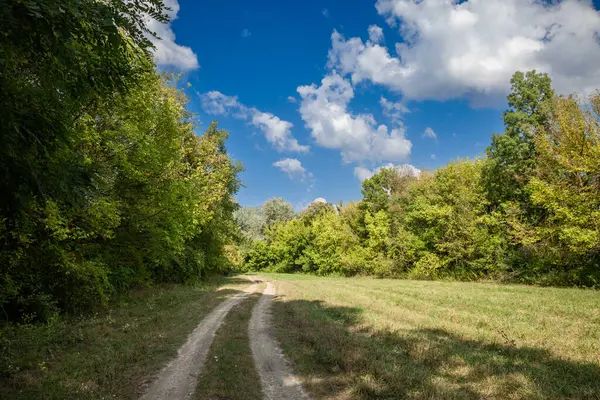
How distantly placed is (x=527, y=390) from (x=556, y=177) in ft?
91.8

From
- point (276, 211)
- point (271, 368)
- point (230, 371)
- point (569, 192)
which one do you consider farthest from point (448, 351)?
point (276, 211)

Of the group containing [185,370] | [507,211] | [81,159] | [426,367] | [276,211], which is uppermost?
[276,211]

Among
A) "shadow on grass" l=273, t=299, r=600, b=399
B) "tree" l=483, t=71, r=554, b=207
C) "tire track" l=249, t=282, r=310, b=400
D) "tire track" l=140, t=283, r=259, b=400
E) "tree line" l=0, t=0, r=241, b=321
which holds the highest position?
"tree" l=483, t=71, r=554, b=207

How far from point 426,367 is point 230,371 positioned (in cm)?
490

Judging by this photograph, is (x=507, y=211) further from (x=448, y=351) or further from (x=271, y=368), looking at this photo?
(x=271, y=368)

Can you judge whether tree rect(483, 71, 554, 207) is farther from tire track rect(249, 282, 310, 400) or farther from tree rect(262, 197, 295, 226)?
tree rect(262, 197, 295, 226)

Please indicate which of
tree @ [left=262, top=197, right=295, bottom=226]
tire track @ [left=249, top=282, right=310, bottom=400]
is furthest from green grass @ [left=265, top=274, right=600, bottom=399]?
tree @ [left=262, top=197, right=295, bottom=226]

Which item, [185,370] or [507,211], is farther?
[507,211]

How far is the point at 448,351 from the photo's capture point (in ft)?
30.8

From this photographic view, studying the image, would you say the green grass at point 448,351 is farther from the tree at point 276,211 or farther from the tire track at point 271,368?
the tree at point 276,211

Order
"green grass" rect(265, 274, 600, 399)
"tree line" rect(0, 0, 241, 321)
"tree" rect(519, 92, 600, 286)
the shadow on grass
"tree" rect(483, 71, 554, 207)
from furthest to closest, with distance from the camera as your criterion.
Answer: "tree" rect(483, 71, 554, 207), "tree" rect(519, 92, 600, 286), "green grass" rect(265, 274, 600, 399), the shadow on grass, "tree line" rect(0, 0, 241, 321)

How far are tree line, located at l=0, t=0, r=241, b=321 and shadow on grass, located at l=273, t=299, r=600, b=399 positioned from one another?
6.66m

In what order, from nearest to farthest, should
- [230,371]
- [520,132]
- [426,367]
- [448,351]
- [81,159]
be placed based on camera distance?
[81,159] → [426,367] → [230,371] → [448,351] → [520,132]

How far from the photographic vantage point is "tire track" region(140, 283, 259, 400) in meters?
7.29
